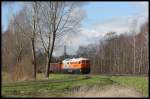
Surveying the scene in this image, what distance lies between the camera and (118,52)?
104438 mm

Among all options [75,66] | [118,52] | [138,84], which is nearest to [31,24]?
[75,66]

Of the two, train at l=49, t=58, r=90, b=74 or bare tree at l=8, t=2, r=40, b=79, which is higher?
bare tree at l=8, t=2, r=40, b=79

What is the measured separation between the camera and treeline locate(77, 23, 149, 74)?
3292 inches

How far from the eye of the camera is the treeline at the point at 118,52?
83.6 meters

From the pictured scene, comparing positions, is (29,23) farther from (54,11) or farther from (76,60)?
(76,60)

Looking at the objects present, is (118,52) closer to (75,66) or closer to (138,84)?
(75,66)

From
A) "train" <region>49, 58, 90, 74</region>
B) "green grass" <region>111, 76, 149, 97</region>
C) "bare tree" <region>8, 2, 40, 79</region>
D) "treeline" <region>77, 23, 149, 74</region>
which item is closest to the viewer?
"green grass" <region>111, 76, 149, 97</region>

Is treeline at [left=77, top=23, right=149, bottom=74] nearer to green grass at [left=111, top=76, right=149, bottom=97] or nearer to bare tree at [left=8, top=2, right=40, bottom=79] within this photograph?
bare tree at [left=8, top=2, right=40, bottom=79]

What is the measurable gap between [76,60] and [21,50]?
1146cm

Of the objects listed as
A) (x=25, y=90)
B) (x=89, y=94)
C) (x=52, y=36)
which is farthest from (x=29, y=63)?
(x=89, y=94)

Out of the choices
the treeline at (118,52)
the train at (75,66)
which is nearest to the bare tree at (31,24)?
the train at (75,66)

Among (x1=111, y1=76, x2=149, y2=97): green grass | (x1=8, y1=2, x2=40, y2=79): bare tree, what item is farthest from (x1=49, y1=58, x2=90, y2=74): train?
(x1=111, y1=76, x2=149, y2=97): green grass

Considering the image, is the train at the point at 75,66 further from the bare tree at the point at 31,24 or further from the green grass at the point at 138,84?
the green grass at the point at 138,84

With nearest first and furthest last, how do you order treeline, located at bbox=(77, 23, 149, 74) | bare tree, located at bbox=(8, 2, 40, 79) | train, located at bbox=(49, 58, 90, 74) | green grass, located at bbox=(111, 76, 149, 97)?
green grass, located at bbox=(111, 76, 149, 97) → bare tree, located at bbox=(8, 2, 40, 79) → train, located at bbox=(49, 58, 90, 74) → treeline, located at bbox=(77, 23, 149, 74)
